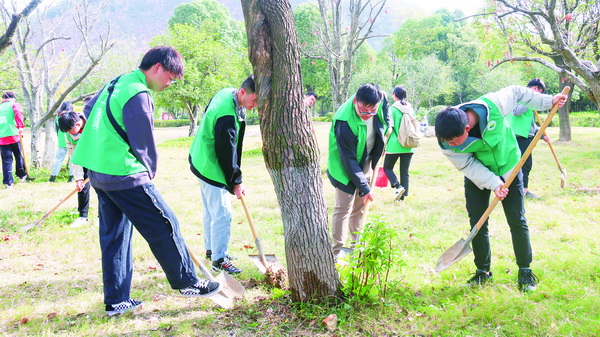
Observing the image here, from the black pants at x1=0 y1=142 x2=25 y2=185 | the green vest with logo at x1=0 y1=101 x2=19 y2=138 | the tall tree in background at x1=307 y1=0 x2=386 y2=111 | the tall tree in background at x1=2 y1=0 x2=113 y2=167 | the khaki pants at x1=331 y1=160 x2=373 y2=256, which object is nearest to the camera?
the khaki pants at x1=331 y1=160 x2=373 y2=256

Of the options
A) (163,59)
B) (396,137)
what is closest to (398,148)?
(396,137)

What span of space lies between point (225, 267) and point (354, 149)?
1.70 metres

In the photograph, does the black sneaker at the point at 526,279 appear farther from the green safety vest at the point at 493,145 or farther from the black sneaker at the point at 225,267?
the black sneaker at the point at 225,267

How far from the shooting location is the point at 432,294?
126 inches

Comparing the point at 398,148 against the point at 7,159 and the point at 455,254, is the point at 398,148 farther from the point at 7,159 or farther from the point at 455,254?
the point at 7,159

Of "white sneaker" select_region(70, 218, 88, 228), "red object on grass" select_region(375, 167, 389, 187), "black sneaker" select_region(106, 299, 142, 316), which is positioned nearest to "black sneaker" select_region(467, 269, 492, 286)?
"black sneaker" select_region(106, 299, 142, 316)

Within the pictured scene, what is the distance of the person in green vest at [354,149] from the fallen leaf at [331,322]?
0.85 meters

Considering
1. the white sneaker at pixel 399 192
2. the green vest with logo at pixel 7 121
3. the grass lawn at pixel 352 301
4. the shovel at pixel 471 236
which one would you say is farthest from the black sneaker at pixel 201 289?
the green vest with logo at pixel 7 121

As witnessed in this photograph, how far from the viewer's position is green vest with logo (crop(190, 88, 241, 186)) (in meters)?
3.48

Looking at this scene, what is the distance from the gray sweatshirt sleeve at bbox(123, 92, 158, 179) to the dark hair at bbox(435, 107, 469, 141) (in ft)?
6.65

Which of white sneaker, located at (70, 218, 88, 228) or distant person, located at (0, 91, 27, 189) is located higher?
distant person, located at (0, 91, 27, 189)

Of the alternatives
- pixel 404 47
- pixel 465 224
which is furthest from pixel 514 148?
pixel 404 47

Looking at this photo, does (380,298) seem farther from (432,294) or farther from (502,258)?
(502,258)

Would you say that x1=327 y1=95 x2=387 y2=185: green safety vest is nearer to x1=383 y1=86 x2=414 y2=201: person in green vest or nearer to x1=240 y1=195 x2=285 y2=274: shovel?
x1=240 y1=195 x2=285 y2=274: shovel
